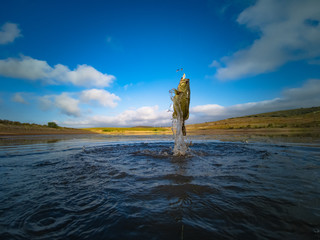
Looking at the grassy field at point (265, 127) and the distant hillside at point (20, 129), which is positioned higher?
the distant hillside at point (20, 129)

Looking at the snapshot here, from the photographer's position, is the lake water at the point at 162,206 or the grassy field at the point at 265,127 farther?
the grassy field at the point at 265,127

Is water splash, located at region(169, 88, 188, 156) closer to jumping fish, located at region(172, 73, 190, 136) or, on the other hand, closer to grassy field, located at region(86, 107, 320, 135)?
jumping fish, located at region(172, 73, 190, 136)

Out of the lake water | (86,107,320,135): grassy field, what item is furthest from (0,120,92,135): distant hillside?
the lake water

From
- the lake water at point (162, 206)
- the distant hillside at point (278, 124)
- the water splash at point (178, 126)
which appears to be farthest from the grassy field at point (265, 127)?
the lake water at point (162, 206)

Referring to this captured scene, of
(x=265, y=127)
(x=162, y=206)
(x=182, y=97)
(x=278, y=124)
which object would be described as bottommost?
(x=265, y=127)

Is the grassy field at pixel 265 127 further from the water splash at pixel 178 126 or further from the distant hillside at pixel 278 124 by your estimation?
the water splash at pixel 178 126

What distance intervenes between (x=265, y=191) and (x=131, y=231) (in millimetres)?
2781

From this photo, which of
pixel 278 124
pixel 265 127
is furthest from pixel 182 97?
pixel 278 124

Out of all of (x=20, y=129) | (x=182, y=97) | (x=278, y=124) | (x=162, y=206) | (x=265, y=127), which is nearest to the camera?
(x=162, y=206)

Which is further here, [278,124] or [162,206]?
[278,124]

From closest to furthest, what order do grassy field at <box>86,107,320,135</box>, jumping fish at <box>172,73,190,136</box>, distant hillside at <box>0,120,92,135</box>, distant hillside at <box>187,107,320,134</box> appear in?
jumping fish at <box>172,73,190,136</box>, distant hillside at <box>0,120,92,135</box>, grassy field at <box>86,107,320,135</box>, distant hillside at <box>187,107,320,134</box>

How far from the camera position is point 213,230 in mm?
1812

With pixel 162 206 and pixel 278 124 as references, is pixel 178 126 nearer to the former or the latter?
pixel 162 206

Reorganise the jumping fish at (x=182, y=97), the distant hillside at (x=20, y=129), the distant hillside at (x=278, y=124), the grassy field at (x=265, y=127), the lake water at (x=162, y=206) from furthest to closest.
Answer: the distant hillside at (x=278, y=124)
the grassy field at (x=265, y=127)
the distant hillside at (x=20, y=129)
the jumping fish at (x=182, y=97)
the lake water at (x=162, y=206)
